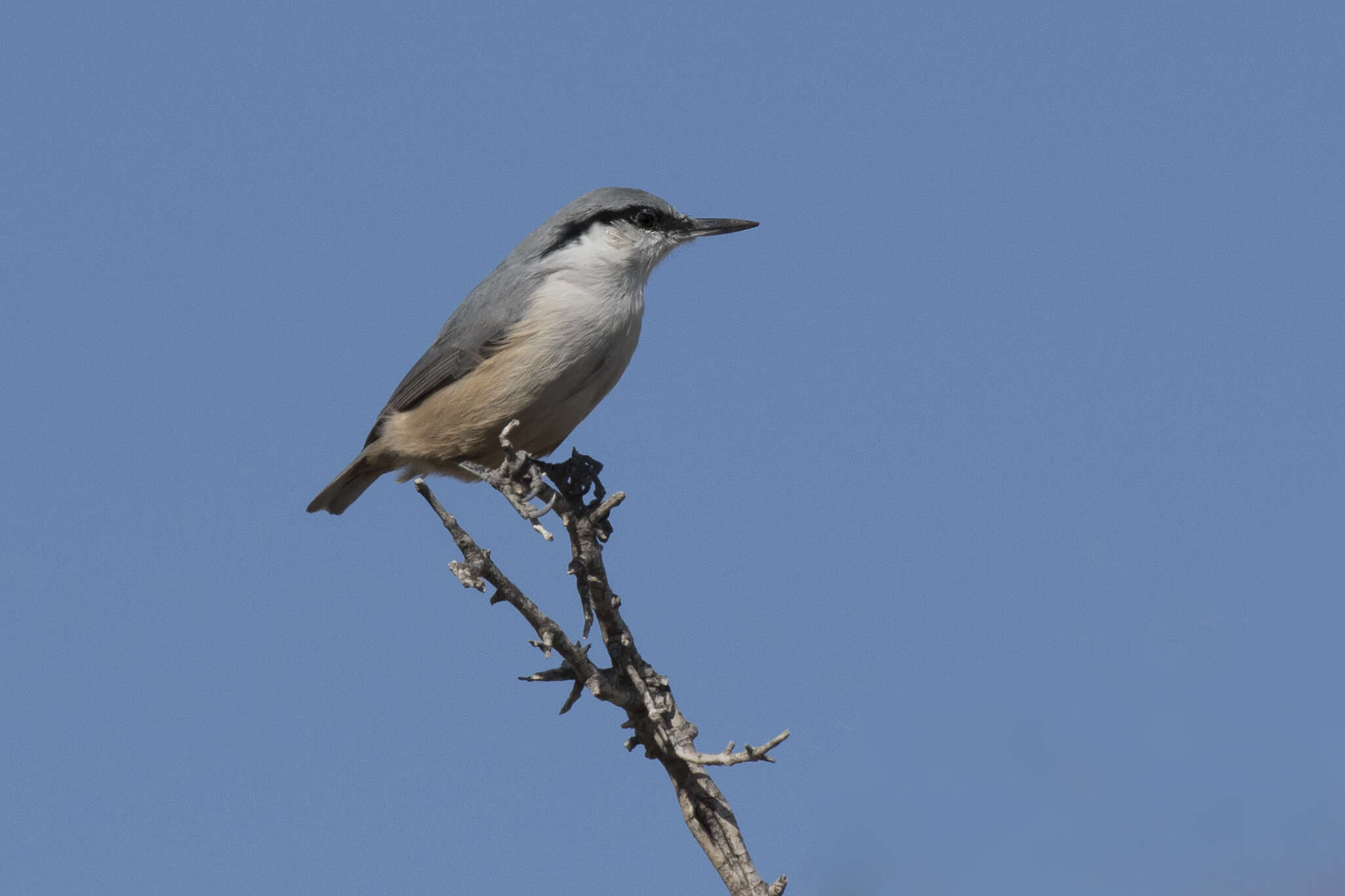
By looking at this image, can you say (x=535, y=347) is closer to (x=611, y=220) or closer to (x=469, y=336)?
(x=469, y=336)

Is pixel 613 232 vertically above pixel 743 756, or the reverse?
pixel 613 232

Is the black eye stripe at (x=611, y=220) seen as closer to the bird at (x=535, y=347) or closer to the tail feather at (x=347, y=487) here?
the bird at (x=535, y=347)

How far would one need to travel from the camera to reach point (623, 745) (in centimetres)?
485

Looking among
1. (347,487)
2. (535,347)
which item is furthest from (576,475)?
(347,487)

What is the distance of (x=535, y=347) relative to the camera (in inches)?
240

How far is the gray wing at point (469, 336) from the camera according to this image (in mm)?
6363

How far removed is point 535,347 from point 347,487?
158 centimetres

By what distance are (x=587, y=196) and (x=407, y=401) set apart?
4.61ft

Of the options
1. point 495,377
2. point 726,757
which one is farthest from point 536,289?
point 726,757

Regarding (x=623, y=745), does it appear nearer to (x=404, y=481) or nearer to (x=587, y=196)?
(x=404, y=481)

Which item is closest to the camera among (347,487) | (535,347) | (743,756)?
(743,756)

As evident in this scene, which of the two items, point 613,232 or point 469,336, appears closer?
point 469,336

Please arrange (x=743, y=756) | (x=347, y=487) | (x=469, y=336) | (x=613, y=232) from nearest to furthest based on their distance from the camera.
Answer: (x=743, y=756) → (x=469, y=336) → (x=613, y=232) → (x=347, y=487)

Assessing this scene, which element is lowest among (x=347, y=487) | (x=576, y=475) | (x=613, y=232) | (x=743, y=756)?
(x=743, y=756)
